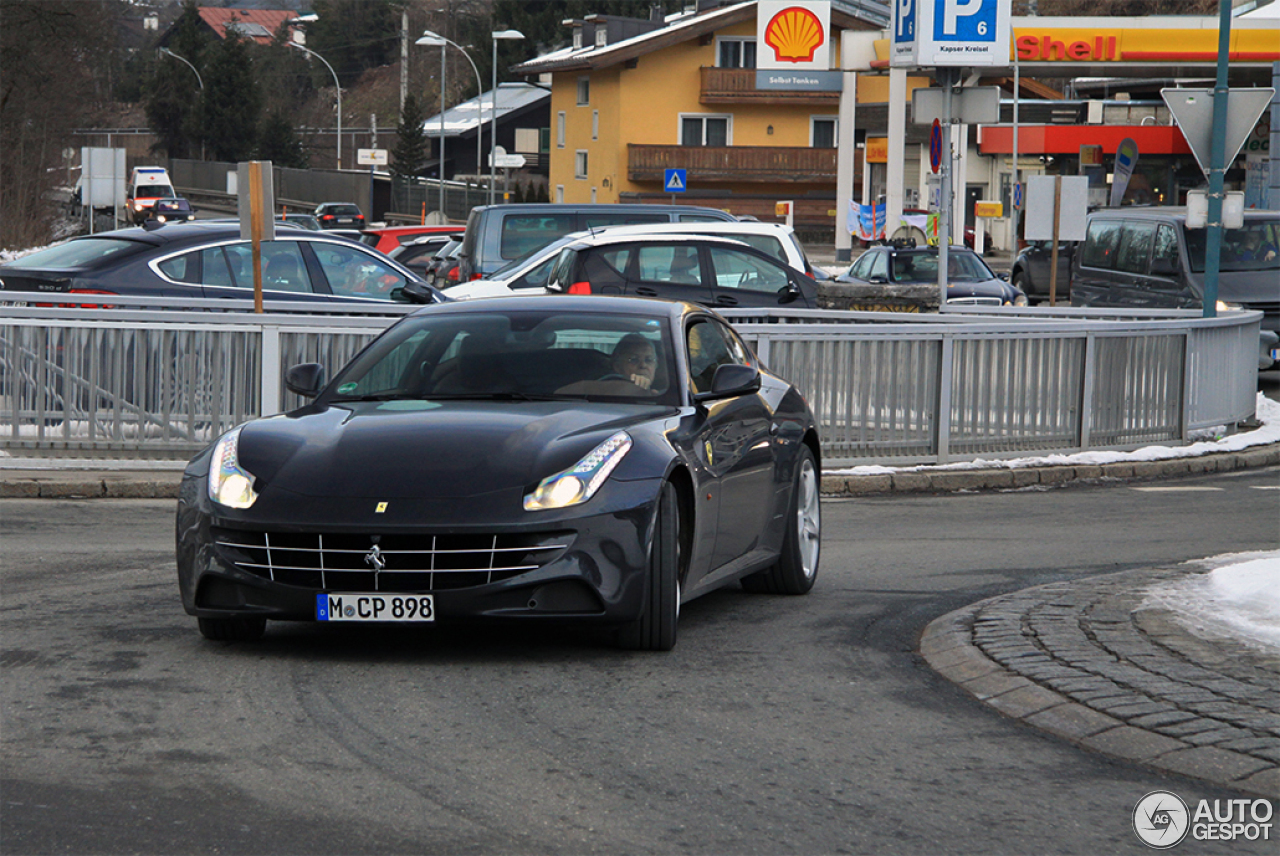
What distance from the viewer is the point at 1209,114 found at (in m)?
18.5

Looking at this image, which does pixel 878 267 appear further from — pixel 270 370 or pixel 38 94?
pixel 38 94

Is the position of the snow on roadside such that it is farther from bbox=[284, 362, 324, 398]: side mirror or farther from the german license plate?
bbox=[284, 362, 324, 398]: side mirror

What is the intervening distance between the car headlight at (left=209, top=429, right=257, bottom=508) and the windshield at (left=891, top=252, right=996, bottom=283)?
24.6m

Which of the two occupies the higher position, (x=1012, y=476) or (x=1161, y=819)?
(x=1161, y=819)

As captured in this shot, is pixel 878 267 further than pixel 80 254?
Yes

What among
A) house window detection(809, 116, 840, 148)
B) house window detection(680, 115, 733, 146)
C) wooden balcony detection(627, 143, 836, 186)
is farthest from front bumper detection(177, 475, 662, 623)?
house window detection(809, 116, 840, 148)

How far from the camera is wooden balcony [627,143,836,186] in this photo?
7850 cm

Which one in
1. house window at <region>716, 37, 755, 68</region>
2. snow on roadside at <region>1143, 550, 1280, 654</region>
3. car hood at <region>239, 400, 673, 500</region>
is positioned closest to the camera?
car hood at <region>239, 400, 673, 500</region>

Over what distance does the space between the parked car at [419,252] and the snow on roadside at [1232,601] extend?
27853 millimetres

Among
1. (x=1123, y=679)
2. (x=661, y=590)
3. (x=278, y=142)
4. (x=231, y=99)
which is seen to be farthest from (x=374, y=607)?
(x=278, y=142)

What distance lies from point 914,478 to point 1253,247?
41.3ft

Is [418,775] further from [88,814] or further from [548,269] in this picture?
[548,269]

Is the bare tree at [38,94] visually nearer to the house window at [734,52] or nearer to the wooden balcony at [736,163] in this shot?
the wooden balcony at [736,163]

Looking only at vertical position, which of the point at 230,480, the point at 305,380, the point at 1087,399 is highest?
the point at 305,380
